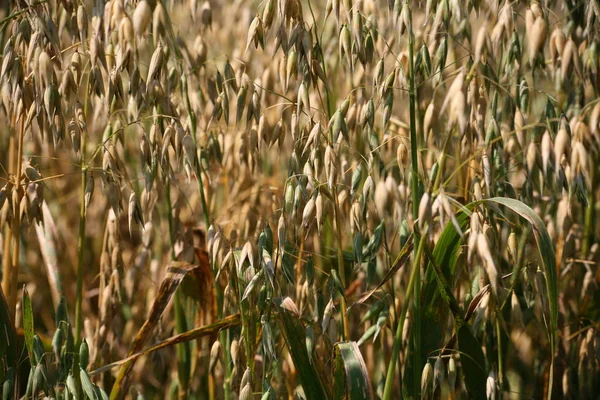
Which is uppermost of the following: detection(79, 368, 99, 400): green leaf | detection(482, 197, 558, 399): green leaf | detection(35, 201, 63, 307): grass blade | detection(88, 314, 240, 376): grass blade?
detection(482, 197, 558, 399): green leaf

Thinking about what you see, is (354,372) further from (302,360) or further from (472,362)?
(472,362)

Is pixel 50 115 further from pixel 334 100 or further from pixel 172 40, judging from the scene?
pixel 334 100

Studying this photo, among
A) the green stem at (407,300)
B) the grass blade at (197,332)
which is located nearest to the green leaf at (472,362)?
the green stem at (407,300)

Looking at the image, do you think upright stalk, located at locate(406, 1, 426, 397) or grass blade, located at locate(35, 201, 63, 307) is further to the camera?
grass blade, located at locate(35, 201, 63, 307)

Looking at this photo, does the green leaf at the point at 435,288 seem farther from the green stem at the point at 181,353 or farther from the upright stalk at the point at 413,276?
the green stem at the point at 181,353

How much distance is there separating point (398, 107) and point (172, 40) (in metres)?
1.51

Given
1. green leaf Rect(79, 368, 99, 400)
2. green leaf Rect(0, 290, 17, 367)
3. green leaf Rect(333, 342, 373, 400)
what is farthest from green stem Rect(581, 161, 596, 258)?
green leaf Rect(0, 290, 17, 367)

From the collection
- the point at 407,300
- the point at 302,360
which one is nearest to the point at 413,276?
the point at 407,300

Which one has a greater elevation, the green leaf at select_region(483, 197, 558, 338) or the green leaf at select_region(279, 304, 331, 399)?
the green leaf at select_region(483, 197, 558, 338)

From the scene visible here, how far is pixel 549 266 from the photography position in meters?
1.14

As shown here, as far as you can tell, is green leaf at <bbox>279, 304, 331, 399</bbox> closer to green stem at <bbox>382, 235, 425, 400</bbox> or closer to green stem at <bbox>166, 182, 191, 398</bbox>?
green stem at <bbox>382, 235, 425, 400</bbox>

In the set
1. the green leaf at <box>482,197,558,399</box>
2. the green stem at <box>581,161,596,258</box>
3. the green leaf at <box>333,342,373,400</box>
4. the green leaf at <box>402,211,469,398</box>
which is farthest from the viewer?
the green stem at <box>581,161,596,258</box>

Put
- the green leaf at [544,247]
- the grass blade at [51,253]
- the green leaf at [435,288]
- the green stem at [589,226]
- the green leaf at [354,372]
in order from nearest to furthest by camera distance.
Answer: the green leaf at [544,247] → the green leaf at [354,372] → the green leaf at [435,288] → the grass blade at [51,253] → the green stem at [589,226]

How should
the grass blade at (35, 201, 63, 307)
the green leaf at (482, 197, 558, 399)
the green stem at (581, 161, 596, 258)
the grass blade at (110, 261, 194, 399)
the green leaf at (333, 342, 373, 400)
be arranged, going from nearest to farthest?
the green leaf at (482, 197, 558, 399) → the green leaf at (333, 342, 373, 400) → the grass blade at (110, 261, 194, 399) → the grass blade at (35, 201, 63, 307) → the green stem at (581, 161, 596, 258)
